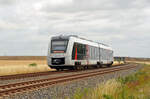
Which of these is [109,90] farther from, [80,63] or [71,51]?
[80,63]

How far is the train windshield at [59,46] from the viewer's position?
22.2 meters

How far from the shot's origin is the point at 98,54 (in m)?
32.7

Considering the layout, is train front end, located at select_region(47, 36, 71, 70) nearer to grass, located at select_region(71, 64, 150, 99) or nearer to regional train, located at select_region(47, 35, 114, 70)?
regional train, located at select_region(47, 35, 114, 70)

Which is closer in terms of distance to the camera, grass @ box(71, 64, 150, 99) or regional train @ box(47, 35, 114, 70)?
grass @ box(71, 64, 150, 99)

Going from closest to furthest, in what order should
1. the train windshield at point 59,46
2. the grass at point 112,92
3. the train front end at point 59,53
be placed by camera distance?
the grass at point 112,92, the train front end at point 59,53, the train windshield at point 59,46

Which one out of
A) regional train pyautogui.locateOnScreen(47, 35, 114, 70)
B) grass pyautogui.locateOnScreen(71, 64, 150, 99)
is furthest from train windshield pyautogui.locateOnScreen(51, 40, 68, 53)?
grass pyautogui.locateOnScreen(71, 64, 150, 99)

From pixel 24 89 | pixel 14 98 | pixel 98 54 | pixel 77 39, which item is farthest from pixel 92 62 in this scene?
pixel 14 98

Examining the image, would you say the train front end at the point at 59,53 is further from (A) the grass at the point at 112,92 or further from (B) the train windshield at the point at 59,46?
(A) the grass at the point at 112,92

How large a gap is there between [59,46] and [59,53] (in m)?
0.77

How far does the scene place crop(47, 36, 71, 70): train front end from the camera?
2186cm

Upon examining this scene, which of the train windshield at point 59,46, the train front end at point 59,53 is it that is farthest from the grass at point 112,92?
Answer: the train windshield at point 59,46

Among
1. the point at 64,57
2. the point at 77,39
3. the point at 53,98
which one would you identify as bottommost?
the point at 53,98

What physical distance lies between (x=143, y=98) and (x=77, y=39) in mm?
16939

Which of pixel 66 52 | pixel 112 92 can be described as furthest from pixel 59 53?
pixel 112 92
